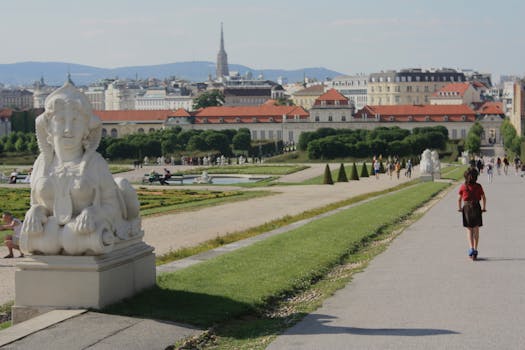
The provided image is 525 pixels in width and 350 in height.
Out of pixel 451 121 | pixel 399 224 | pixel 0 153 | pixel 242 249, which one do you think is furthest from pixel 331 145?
pixel 242 249

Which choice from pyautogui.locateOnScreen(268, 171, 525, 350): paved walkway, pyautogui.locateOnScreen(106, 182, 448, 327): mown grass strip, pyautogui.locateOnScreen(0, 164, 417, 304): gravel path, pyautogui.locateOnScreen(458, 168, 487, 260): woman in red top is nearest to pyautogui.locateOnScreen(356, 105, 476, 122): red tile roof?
pyautogui.locateOnScreen(0, 164, 417, 304): gravel path

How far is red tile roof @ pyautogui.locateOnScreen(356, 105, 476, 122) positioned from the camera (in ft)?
370

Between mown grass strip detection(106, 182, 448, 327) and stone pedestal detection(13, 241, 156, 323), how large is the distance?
8.8 inches

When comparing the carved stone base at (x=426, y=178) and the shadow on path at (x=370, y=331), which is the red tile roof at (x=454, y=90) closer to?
the carved stone base at (x=426, y=178)

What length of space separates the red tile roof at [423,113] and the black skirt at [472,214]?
3913 inches

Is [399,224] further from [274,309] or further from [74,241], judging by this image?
[74,241]

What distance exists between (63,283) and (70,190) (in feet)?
2.58

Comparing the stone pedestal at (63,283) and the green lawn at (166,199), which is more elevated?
the stone pedestal at (63,283)

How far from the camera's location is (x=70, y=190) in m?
9.03

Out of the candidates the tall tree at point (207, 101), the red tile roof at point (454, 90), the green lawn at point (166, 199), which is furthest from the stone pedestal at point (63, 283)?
the tall tree at point (207, 101)

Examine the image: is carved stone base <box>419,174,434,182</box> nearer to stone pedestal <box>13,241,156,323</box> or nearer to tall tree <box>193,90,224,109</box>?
stone pedestal <box>13,241,156,323</box>

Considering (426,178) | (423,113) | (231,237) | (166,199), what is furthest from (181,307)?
(423,113)

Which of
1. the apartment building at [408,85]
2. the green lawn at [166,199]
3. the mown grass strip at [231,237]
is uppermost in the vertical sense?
the apartment building at [408,85]

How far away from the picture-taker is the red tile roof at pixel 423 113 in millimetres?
112875
